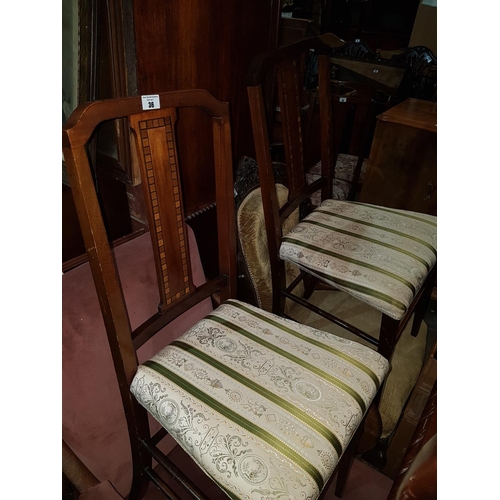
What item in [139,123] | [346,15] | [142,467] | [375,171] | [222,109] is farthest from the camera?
[346,15]

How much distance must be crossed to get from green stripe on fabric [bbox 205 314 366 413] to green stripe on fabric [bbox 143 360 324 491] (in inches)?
7.2

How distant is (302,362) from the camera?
88 cm

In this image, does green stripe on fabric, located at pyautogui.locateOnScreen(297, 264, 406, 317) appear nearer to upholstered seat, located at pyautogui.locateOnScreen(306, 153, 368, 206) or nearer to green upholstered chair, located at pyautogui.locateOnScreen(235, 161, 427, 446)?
green upholstered chair, located at pyautogui.locateOnScreen(235, 161, 427, 446)

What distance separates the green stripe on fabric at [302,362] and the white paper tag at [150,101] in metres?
0.53

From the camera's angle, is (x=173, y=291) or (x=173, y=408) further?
(x=173, y=291)

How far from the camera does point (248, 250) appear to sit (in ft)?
4.37

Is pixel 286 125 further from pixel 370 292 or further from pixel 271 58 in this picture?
pixel 370 292

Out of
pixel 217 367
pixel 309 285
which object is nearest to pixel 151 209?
pixel 217 367

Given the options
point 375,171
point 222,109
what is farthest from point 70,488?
point 375,171

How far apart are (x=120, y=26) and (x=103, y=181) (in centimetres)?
48

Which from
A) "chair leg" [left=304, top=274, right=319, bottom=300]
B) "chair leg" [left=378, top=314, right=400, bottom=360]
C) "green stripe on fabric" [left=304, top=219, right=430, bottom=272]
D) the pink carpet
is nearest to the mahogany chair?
the pink carpet

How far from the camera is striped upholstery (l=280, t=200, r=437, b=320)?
1120mm

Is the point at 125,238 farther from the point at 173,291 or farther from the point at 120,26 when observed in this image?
the point at 120,26

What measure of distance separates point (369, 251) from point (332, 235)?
134 mm
